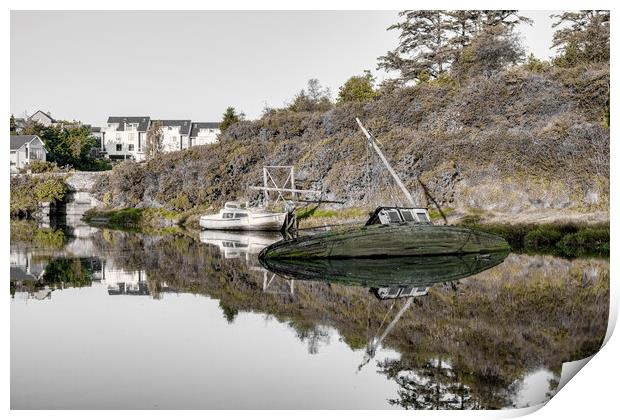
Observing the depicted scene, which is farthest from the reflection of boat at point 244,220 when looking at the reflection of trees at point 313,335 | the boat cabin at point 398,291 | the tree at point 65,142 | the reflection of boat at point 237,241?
the reflection of trees at point 313,335

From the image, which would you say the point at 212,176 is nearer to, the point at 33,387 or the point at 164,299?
the point at 164,299

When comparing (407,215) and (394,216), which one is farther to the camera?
(407,215)

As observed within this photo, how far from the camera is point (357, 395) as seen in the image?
23.8 ft

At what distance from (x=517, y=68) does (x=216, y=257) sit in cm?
1659

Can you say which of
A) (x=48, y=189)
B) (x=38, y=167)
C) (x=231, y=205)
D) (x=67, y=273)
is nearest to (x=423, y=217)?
(x=67, y=273)

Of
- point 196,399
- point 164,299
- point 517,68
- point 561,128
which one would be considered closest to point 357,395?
point 196,399

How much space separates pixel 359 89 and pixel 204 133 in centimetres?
2320

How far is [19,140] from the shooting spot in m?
17.5

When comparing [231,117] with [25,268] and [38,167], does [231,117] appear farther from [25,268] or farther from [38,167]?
[25,268]

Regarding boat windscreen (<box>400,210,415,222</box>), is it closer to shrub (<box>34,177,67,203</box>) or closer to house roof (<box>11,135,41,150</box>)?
house roof (<box>11,135,41,150</box>)

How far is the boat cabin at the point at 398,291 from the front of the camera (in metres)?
12.4

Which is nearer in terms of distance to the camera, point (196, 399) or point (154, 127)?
point (196, 399)

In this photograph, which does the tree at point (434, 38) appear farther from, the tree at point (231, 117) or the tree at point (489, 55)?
the tree at point (231, 117)
